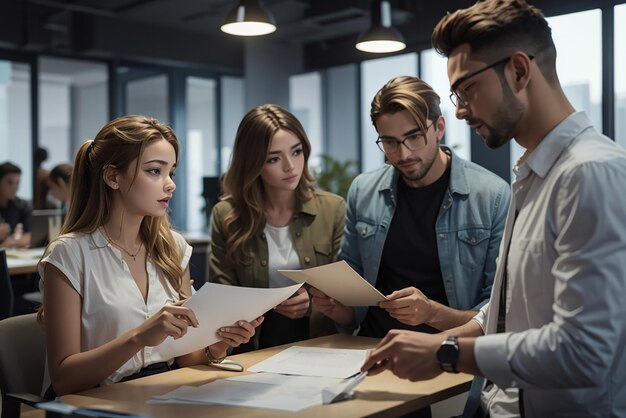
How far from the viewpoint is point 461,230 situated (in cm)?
231

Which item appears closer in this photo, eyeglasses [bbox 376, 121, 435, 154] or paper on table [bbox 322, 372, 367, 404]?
paper on table [bbox 322, 372, 367, 404]

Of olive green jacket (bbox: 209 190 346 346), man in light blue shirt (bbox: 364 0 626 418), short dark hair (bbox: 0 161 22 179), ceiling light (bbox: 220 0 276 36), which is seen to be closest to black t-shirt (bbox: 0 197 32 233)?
short dark hair (bbox: 0 161 22 179)

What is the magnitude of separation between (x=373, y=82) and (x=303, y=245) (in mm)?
6232

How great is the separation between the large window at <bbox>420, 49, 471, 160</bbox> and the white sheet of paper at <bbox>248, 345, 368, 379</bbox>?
556 centimetres

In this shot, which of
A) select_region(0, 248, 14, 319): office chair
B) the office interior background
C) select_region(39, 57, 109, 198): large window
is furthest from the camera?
select_region(39, 57, 109, 198): large window

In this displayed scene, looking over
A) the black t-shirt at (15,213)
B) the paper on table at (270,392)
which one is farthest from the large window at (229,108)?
the paper on table at (270,392)

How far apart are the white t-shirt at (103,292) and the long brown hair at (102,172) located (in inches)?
2.8

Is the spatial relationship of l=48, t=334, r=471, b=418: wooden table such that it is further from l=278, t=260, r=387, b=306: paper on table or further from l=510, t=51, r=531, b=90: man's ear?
l=510, t=51, r=531, b=90: man's ear

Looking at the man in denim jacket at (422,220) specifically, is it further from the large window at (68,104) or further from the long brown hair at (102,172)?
the large window at (68,104)

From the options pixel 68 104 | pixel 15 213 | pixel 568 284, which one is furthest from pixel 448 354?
pixel 68 104

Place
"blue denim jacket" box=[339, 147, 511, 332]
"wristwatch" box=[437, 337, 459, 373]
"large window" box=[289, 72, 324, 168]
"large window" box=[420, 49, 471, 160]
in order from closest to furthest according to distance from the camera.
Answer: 1. "wristwatch" box=[437, 337, 459, 373]
2. "blue denim jacket" box=[339, 147, 511, 332]
3. "large window" box=[420, 49, 471, 160]
4. "large window" box=[289, 72, 324, 168]

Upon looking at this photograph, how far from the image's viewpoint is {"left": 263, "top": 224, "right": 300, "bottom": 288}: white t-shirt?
265cm

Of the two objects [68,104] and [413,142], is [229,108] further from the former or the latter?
[413,142]

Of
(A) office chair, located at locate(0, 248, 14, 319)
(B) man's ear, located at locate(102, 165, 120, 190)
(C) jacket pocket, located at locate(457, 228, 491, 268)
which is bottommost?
(A) office chair, located at locate(0, 248, 14, 319)
